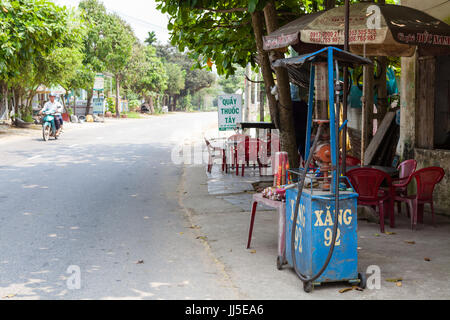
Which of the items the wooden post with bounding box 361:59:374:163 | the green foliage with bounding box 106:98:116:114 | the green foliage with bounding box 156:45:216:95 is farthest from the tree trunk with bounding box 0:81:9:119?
the green foliage with bounding box 156:45:216:95

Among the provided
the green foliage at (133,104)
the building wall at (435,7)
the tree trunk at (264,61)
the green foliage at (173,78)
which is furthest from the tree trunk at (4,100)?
the green foliage at (173,78)

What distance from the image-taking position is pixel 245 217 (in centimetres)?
803

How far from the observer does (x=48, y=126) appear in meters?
21.4

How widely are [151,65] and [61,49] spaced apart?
37519 mm

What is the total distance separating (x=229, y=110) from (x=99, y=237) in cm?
759

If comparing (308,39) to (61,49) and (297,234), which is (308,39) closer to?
(297,234)

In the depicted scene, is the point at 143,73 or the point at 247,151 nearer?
the point at 247,151

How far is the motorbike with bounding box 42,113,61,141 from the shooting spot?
21.1m

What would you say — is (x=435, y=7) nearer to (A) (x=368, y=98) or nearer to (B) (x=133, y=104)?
(A) (x=368, y=98)

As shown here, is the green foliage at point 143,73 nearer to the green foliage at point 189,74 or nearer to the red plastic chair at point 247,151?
the green foliage at point 189,74

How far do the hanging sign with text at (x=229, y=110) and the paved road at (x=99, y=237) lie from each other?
1888 mm

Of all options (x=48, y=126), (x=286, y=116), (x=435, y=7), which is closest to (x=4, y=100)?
(x=48, y=126)

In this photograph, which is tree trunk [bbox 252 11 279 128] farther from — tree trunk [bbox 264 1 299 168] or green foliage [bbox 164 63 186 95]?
green foliage [bbox 164 63 186 95]

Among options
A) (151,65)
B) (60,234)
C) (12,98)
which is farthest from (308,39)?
(151,65)
